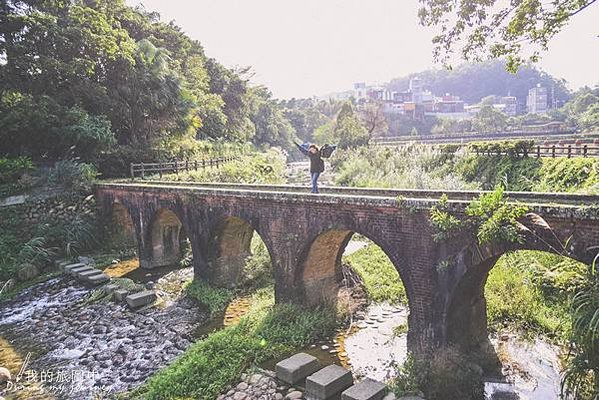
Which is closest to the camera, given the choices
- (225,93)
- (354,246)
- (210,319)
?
(210,319)

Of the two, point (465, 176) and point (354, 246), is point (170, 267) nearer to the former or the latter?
point (354, 246)

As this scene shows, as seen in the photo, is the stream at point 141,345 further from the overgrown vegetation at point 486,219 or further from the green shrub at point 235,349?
the overgrown vegetation at point 486,219

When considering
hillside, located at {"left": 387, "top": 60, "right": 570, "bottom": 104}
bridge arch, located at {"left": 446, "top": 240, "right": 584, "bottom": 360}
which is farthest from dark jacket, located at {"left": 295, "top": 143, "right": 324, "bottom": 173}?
hillside, located at {"left": 387, "top": 60, "right": 570, "bottom": 104}

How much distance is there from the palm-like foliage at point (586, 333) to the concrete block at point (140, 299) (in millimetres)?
11394

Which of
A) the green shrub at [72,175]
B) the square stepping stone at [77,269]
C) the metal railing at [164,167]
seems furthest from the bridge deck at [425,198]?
the metal railing at [164,167]

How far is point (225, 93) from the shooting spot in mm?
45812

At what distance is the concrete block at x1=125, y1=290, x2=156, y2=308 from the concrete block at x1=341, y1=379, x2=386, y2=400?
820 centimetres

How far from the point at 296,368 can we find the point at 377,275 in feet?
19.9

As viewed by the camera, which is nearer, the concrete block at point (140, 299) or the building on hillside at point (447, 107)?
the concrete block at point (140, 299)

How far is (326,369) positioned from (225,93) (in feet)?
135

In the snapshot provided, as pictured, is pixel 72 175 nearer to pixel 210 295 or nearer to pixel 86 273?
pixel 86 273

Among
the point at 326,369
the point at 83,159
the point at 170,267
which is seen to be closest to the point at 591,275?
the point at 326,369

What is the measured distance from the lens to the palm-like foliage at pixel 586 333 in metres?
5.29

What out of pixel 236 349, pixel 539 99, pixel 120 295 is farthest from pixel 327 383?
pixel 539 99
